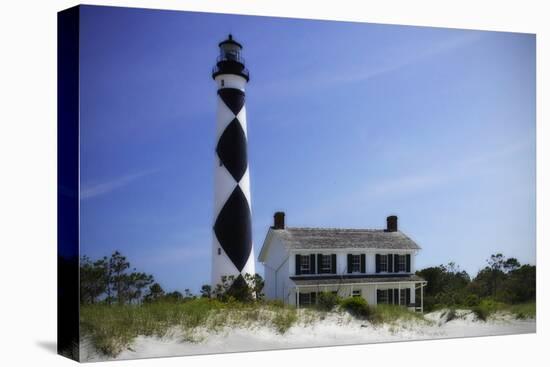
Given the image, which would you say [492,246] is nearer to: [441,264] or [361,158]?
[441,264]

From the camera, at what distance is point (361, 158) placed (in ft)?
45.4

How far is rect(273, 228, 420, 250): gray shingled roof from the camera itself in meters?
13.4

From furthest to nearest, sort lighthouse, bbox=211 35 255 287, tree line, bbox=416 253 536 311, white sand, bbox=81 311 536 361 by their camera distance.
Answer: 1. tree line, bbox=416 253 536 311
2. lighthouse, bbox=211 35 255 287
3. white sand, bbox=81 311 536 361

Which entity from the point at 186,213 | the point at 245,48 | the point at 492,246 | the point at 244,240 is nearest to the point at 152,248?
the point at 186,213

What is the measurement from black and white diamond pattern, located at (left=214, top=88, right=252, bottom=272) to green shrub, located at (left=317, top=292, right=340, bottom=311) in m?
1.40

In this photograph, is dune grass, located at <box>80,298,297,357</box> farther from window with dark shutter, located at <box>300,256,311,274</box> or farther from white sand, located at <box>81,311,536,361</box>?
window with dark shutter, located at <box>300,256,311,274</box>

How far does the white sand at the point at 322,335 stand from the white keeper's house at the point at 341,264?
434 mm

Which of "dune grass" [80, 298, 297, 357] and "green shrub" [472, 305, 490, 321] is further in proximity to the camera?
"green shrub" [472, 305, 490, 321]

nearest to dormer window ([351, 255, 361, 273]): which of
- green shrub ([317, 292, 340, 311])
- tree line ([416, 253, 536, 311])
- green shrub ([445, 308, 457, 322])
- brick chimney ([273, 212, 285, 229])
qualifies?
green shrub ([317, 292, 340, 311])

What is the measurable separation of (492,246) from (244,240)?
4.78 m

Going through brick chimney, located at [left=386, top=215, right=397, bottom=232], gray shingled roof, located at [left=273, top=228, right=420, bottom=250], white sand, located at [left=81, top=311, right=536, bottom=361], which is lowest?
white sand, located at [left=81, top=311, right=536, bottom=361]

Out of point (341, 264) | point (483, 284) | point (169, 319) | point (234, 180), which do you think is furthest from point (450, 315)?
point (169, 319)

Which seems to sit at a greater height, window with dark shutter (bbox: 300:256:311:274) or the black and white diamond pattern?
the black and white diamond pattern

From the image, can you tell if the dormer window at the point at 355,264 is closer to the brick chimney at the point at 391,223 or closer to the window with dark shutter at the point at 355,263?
the window with dark shutter at the point at 355,263
